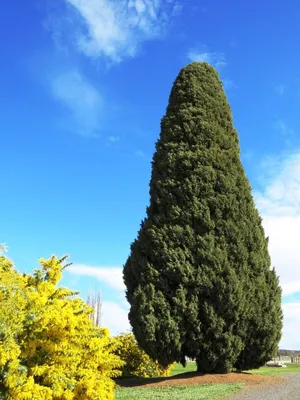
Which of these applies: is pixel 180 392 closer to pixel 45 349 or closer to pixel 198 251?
pixel 198 251

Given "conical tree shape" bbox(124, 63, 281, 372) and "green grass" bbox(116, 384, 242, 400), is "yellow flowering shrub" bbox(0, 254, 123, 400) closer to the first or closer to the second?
"green grass" bbox(116, 384, 242, 400)

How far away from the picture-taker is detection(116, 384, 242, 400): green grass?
10.2 m

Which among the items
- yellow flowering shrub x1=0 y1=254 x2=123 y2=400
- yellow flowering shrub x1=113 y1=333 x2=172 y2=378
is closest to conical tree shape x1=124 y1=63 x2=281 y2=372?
yellow flowering shrub x1=113 y1=333 x2=172 y2=378

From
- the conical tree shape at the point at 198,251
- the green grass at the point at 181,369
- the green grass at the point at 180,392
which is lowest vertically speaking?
the green grass at the point at 180,392

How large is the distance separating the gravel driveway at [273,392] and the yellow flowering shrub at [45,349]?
4409 millimetres

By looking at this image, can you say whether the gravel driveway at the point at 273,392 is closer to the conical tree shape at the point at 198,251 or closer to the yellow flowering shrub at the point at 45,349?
the conical tree shape at the point at 198,251

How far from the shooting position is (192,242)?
14219 mm

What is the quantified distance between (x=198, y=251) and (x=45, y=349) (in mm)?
7876

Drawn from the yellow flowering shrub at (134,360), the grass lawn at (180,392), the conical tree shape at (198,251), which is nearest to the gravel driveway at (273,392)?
the grass lawn at (180,392)

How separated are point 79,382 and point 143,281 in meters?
6.96

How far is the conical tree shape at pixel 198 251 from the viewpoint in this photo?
13.5m

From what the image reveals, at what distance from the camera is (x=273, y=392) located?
36.9 ft

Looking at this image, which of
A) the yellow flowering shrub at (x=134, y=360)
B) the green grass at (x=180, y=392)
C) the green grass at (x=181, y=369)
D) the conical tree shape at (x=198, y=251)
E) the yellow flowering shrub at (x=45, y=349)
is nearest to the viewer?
the yellow flowering shrub at (x=45, y=349)

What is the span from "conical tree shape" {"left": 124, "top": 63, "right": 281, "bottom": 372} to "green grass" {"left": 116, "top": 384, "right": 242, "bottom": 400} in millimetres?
1546
